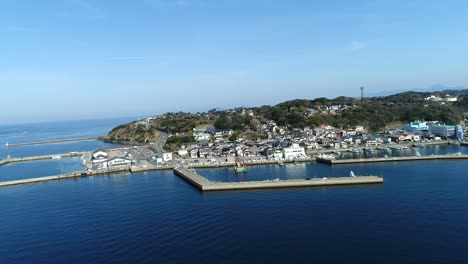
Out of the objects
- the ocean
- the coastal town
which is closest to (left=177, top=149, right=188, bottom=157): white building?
the coastal town

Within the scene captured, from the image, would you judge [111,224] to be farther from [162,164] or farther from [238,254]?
[162,164]

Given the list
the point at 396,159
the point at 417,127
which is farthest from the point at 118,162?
the point at 417,127

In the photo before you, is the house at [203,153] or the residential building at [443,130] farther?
the residential building at [443,130]

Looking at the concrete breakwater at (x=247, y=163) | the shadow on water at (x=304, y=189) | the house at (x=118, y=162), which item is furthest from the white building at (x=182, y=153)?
the shadow on water at (x=304, y=189)

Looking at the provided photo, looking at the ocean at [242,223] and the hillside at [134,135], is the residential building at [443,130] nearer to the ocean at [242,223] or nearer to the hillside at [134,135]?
the ocean at [242,223]

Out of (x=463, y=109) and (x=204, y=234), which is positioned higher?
(x=463, y=109)

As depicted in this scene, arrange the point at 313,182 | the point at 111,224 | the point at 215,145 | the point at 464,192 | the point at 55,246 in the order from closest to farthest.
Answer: the point at 55,246, the point at 111,224, the point at 464,192, the point at 313,182, the point at 215,145

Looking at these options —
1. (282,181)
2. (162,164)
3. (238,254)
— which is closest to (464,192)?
(282,181)
